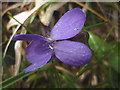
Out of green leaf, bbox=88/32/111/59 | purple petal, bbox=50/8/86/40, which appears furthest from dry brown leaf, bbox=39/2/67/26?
purple petal, bbox=50/8/86/40

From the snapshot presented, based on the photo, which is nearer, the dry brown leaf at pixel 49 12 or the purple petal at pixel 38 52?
the purple petal at pixel 38 52

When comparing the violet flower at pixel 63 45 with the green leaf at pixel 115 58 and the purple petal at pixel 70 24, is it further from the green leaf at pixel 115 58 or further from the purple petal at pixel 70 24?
the green leaf at pixel 115 58

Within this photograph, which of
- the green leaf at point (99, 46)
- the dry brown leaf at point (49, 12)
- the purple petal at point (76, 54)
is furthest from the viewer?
the green leaf at point (99, 46)

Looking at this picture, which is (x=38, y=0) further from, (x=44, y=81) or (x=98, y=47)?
(x=44, y=81)

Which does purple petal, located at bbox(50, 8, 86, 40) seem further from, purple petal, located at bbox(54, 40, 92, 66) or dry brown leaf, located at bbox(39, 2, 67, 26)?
dry brown leaf, located at bbox(39, 2, 67, 26)

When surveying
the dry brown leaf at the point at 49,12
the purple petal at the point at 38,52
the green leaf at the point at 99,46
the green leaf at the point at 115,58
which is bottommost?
the green leaf at the point at 115,58

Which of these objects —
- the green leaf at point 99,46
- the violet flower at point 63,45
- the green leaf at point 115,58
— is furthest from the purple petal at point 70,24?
the green leaf at point 115,58
